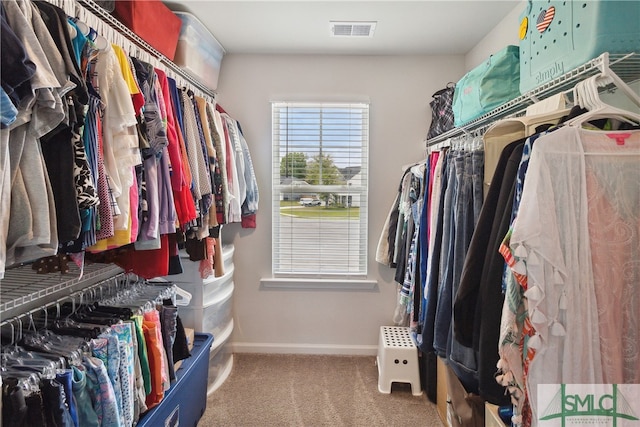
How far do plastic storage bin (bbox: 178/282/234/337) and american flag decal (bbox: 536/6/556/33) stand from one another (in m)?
Answer: 2.17

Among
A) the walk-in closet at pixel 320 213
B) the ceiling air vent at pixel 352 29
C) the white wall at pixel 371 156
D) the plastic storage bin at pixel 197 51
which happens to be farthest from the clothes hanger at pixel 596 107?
the plastic storage bin at pixel 197 51

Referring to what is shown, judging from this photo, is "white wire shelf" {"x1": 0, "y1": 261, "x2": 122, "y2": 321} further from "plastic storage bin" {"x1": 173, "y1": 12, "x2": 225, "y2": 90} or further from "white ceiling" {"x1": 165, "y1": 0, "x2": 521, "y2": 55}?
"white ceiling" {"x1": 165, "y1": 0, "x2": 521, "y2": 55}

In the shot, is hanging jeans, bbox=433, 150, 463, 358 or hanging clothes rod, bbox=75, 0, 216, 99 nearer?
hanging clothes rod, bbox=75, 0, 216, 99

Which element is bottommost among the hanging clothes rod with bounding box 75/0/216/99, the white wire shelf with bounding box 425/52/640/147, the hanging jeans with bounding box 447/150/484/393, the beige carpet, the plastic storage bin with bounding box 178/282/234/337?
the beige carpet

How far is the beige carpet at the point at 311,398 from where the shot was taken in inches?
76.7

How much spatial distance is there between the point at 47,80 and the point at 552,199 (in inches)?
51.2

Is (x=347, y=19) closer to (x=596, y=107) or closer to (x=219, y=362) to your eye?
(x=596, y=107)

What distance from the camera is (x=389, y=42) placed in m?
2.42

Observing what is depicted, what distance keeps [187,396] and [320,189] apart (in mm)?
1658

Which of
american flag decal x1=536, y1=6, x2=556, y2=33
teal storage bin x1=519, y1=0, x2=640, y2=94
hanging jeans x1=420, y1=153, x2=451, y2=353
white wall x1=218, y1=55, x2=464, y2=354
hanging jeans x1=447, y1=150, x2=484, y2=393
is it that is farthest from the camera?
white wall x1=218, y1=55, x2=464, y2=354

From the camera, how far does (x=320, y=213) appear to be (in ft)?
8.97

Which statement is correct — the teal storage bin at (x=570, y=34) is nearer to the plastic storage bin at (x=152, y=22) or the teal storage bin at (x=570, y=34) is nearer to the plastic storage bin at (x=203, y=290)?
the plastic storage bin at (x=152, y=22)

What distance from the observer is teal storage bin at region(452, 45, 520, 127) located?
158 cm

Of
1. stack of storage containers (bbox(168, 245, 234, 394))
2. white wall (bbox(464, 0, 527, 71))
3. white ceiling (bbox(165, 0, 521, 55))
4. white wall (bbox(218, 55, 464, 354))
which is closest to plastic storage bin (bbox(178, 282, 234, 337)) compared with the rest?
stack of storage containers (bbox(168, 245, 234, 394))
